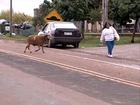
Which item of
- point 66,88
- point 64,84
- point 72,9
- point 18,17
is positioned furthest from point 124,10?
point 18,17

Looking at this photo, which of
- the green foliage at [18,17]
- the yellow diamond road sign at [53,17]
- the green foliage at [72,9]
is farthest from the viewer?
the green foliage at [18,17]

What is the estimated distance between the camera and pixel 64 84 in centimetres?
923

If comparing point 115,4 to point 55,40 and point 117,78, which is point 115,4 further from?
point 117,78

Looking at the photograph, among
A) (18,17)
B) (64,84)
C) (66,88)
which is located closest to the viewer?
(66,88)

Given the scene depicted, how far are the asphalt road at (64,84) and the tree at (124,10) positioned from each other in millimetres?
13818

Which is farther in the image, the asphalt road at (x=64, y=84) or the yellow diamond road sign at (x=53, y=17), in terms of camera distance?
the yellow diamond road sign at (x=53, y=17)

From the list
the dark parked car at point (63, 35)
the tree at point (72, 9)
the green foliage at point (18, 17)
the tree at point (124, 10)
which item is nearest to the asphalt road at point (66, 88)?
the dark parked car at point (63, 35)

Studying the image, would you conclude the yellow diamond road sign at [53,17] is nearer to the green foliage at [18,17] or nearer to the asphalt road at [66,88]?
the asphalt road at [66,88]

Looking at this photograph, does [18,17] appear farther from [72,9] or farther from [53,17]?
[53,17]

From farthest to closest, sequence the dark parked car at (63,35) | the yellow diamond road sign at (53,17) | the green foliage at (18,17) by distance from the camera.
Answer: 1. the green foliage at (18,17)
2. the yellow diamond road sign at (53,17)
3. the dark parked car at (63,35)

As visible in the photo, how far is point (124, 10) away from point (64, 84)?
18.2 metres

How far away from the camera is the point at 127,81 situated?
989 cm

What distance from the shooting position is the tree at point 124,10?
1041 inches

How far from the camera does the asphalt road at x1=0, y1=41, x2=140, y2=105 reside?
24.8 feet
